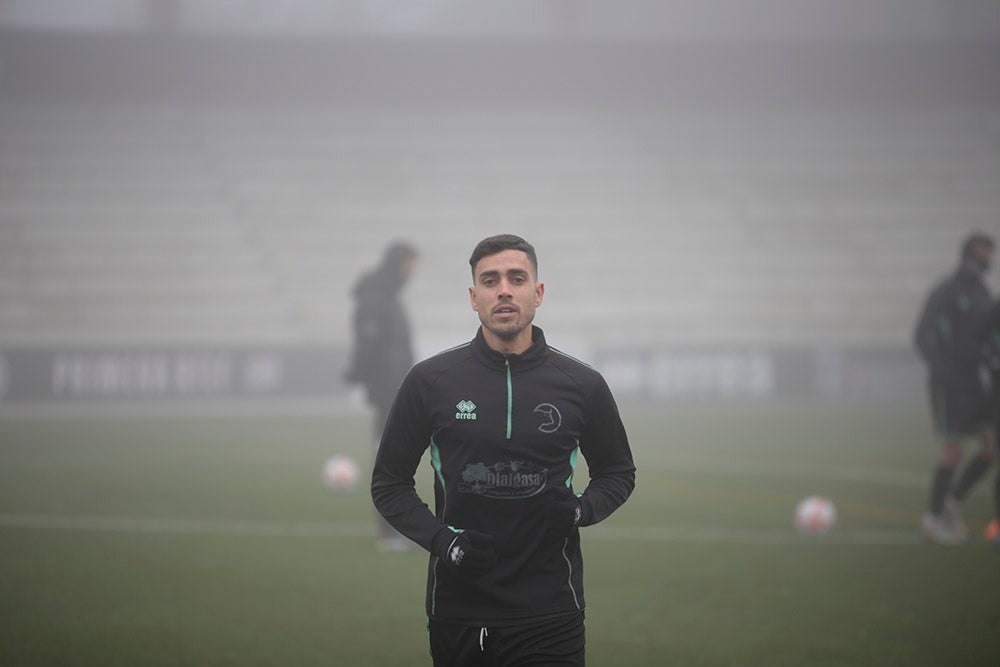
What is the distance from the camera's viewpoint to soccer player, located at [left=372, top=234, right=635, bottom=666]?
3838 millimetres

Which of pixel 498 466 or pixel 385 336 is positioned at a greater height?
pixel 385 336

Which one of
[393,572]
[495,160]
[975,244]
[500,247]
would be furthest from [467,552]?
[495,160]

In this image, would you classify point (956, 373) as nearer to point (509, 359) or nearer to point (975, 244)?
point (975, 244)

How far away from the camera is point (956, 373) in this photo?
32.3 ft

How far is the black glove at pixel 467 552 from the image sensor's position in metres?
3.72

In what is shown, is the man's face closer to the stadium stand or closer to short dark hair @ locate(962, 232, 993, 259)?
short dark hair @ locate(962, 232, 993, 259)

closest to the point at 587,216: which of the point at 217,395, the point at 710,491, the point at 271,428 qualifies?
the point at 217,395

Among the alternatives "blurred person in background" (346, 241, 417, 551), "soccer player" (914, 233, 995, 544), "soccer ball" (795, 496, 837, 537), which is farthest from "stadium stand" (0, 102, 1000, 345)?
"blurred person in background" (346, 241, 417, 551)

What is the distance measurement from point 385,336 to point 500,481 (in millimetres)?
5928

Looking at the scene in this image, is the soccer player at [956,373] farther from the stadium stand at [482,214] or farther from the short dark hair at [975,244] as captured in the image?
the stadium stand at [482,214]

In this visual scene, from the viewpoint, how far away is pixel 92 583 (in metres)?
8.11

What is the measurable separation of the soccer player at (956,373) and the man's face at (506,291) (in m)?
6.83

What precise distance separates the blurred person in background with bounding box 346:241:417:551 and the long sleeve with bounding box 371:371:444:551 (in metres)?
5.61

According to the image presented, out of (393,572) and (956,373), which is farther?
(956,373)
